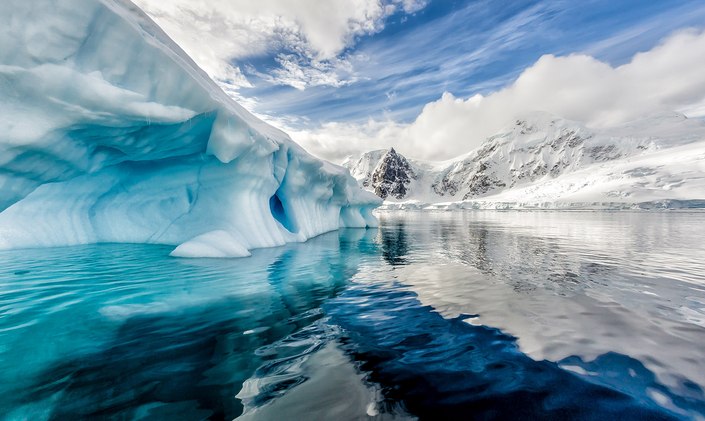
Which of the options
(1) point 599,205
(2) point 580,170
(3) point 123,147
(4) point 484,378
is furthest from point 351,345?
(2) point 580,170

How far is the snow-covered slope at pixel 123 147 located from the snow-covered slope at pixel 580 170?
9050 centimetres

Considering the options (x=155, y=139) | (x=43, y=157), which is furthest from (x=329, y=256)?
(x=43, y=157)

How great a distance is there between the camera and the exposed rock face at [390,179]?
617 ft

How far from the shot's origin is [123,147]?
8969mm

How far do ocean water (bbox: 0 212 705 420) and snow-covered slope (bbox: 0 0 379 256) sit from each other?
3.21 m

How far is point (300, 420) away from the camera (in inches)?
95.7

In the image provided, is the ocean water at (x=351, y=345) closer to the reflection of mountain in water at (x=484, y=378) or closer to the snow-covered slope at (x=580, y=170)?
the reflection of mountain in water at (x=484, y=378)

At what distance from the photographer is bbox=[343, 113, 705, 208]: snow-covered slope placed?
78.8m

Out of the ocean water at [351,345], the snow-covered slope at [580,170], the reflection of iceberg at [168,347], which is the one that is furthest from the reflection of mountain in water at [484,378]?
the snow-covered slope at [580,170]

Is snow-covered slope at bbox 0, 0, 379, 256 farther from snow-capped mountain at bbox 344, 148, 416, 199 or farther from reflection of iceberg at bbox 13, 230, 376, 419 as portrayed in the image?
snow-capped mountain at bbox 344, 148, 416, 199

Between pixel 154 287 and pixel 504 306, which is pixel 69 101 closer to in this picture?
pixel 154 287

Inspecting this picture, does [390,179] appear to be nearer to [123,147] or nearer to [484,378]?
[123,147]

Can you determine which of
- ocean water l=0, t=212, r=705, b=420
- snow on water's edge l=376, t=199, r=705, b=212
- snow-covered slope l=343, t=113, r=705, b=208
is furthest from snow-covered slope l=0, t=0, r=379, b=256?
snow-covered slope l=343, t=113, r=705, b=208

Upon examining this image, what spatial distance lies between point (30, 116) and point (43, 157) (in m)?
1.12
